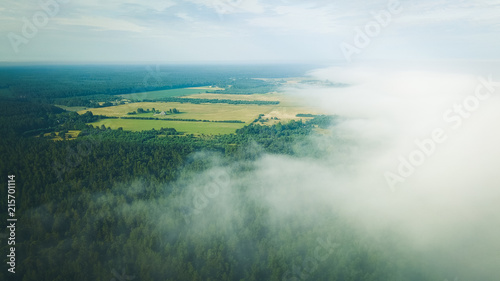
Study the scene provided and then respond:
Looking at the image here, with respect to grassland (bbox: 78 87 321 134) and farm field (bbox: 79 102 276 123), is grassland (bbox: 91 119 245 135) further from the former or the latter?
farm field (bbox: 79 102 276 123)

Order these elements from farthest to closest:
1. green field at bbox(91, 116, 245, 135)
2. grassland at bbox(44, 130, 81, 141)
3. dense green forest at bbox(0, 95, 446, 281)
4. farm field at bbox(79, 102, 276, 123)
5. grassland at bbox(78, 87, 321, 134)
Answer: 1. farm field at bbox(79, 102, 276, 123)
2. grassland at bbox(78, 87, 321, 134)
3. green field at bbox(91, 116, 245, 135)
4. grassland at bbox(44, 130, 81, 141)
5. dense green forest at bbox(0, 95, 446, 281)

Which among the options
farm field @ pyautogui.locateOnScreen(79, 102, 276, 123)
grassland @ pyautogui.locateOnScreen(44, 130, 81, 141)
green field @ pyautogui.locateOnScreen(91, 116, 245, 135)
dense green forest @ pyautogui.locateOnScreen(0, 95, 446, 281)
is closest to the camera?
dense green forest @ pyautogui.locateOnScreen(0, 95, 446, 281)

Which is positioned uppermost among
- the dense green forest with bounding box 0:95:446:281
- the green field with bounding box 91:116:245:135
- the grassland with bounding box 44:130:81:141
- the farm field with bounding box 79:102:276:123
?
the farm field with bounding box 79:102:276:123

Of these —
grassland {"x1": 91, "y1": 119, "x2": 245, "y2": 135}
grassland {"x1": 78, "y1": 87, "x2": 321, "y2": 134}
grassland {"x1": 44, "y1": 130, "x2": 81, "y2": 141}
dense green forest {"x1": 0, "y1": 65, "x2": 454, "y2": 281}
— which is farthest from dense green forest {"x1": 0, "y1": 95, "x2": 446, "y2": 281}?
grassland {"x1": 78, "y1": 87, "x2": 321, "y2": 134}

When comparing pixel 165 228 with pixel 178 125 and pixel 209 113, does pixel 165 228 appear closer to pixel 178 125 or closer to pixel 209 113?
pixel 178 125

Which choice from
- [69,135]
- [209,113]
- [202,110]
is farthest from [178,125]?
[69,135]

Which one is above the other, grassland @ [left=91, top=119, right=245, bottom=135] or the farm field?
the farm field

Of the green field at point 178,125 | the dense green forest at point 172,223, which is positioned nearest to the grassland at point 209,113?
the green field at point 178,125
